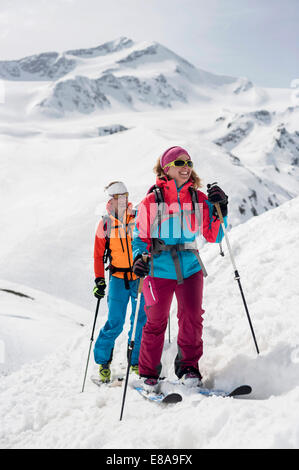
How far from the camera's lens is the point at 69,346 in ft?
27.6

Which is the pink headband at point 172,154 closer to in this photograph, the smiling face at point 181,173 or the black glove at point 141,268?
the smiling face at point 181,173

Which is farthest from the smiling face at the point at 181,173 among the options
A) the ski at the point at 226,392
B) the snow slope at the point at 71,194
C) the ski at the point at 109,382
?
the ski at the point at 109,382

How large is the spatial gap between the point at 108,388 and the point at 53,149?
67.5m

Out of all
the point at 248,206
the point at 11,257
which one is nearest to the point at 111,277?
the point at 11,257

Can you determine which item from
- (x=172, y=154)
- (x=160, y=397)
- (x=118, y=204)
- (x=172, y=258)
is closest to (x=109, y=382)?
(x=160, y=397)

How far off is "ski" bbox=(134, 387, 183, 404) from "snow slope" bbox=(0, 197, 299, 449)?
0.26 feet

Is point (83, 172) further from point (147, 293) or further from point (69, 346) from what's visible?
point (147, 293)

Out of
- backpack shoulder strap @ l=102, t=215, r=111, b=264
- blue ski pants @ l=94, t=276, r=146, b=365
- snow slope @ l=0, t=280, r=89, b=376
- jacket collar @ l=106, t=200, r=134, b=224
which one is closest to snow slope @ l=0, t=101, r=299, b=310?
jacket collar @ l=106, t=200, r=134, b=224

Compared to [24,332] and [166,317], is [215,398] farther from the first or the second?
[24,332]

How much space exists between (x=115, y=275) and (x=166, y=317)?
1.47 m

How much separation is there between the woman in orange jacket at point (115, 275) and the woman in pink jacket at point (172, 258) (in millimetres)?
1153

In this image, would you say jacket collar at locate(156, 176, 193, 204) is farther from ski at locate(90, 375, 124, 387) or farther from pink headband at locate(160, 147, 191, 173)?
ski at locate(90, 375, 124, 387)
